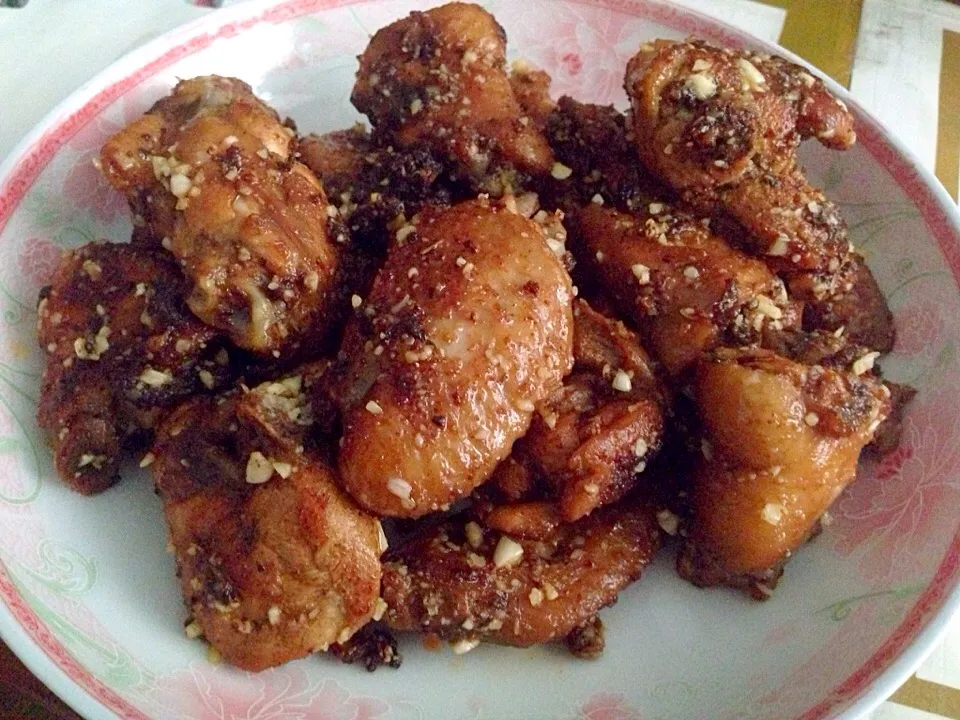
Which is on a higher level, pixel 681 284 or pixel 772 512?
pixel 681 284

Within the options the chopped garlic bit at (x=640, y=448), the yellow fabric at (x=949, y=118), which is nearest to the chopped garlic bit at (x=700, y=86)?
the chopped garlic bit at (x=640, y=448)

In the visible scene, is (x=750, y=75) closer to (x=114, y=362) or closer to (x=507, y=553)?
(x=507, y=553)

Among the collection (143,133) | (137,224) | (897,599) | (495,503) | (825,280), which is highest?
(143,133)

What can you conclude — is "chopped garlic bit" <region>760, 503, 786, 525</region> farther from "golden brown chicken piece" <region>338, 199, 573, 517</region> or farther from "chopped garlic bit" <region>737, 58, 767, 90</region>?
"chopped garlic bit" <region>737, 58, 767, 90</region>

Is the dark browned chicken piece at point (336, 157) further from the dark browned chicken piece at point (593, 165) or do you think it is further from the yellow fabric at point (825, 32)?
the yellow fabric at point (825, 32)

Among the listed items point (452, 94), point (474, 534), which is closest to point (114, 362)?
point (474, 534)

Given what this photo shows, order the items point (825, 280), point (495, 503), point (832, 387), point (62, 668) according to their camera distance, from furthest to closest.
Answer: point (825, 280) → point (495, 503) → point (832, 387) → point (62, 668)

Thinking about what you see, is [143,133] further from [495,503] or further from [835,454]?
[835,454]

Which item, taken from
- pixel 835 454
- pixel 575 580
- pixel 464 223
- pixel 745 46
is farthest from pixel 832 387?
pixel 745 46

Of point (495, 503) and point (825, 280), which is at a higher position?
point (825, 280)
